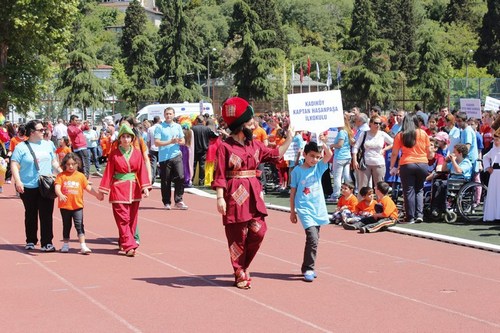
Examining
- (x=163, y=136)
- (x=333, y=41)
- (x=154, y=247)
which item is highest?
(x=333, y=41)

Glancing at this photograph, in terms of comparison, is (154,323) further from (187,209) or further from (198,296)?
(187,209)

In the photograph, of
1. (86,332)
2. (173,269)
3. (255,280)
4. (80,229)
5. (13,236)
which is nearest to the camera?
(86,332)

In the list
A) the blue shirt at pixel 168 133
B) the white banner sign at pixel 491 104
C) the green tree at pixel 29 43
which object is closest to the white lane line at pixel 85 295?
the blue shirt at pixel 168 133

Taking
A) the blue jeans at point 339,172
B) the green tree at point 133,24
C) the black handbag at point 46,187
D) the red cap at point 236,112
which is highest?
the green tree at point 133,24

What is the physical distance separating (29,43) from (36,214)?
118 ft

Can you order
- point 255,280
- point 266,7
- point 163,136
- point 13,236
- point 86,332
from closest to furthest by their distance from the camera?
point 86,332 < point 255,280 < point 13,236 < point 163,136 < point 266,7

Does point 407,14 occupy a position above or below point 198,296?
above

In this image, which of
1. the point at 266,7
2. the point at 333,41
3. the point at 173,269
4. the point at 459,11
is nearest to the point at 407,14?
the point at 459,11

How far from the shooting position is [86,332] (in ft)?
25.6

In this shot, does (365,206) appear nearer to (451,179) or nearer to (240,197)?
(451,179)

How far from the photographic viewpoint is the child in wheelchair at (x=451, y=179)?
1521 cm

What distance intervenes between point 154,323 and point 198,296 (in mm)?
1271

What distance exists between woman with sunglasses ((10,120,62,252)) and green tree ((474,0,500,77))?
82.7m

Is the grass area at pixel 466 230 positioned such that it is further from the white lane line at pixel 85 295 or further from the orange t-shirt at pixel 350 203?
the white lane line at pixel 85 295
